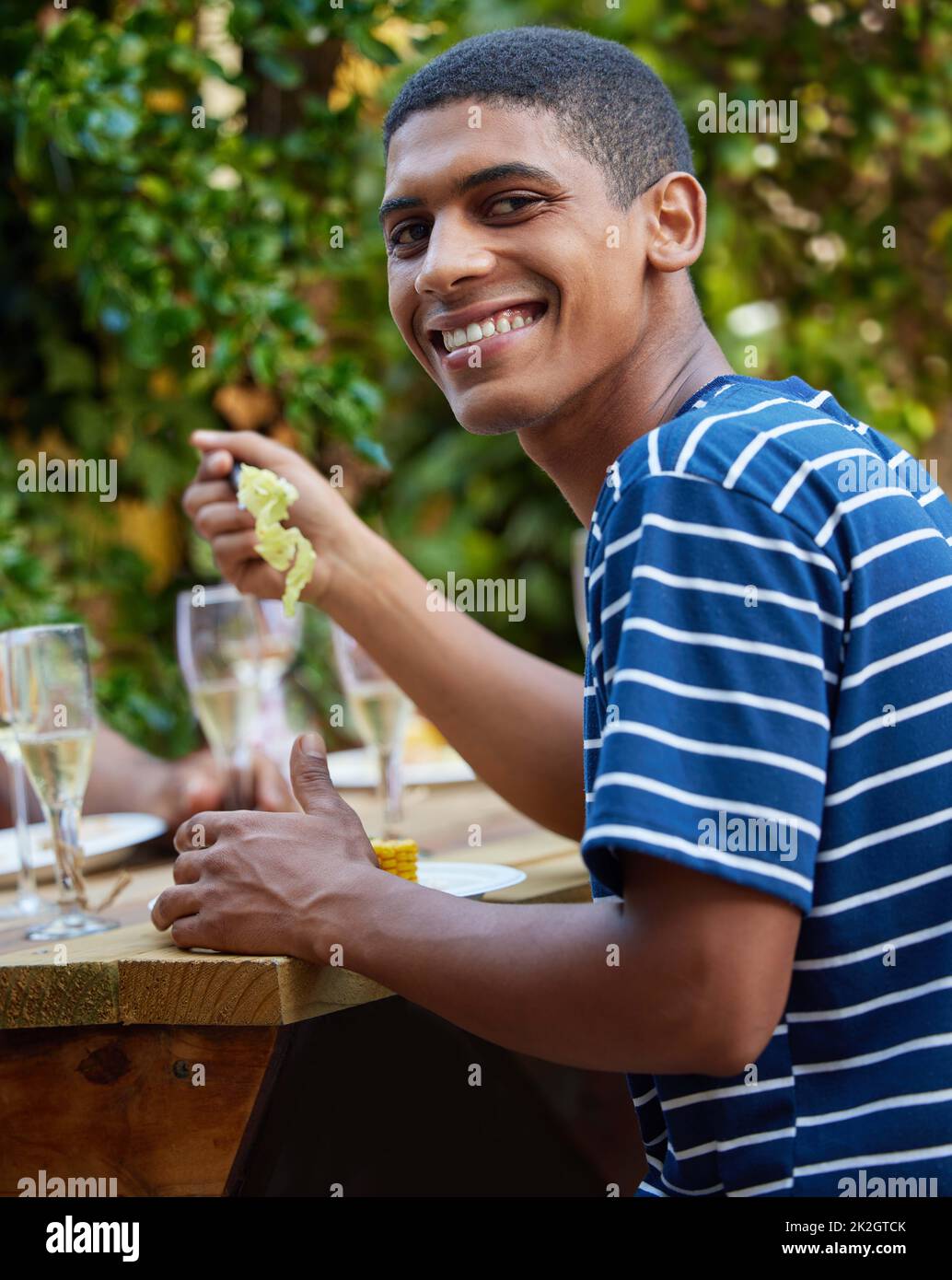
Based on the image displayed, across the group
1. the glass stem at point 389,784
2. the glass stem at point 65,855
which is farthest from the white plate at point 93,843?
the glass stem at point 389,784

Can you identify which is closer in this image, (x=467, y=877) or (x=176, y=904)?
(x=176, y=904)

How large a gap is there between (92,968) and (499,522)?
12.3 ft

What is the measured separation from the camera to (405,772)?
107 inches

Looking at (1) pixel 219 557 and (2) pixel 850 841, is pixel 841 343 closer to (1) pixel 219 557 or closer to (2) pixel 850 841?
(1) pixel 219 557

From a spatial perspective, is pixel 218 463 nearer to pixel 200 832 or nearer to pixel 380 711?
pixel 380 711

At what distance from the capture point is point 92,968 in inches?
53.9

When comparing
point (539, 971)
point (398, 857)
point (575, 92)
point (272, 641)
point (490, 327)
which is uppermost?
point (575, 92)

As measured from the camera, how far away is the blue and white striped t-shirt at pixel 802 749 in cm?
106

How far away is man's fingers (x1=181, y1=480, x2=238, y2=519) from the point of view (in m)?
2.00

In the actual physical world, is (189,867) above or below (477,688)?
below

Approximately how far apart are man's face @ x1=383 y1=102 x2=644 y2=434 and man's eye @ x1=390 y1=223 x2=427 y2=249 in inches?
1.0

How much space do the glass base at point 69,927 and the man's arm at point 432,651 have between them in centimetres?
51

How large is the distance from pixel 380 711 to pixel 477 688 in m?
0.19

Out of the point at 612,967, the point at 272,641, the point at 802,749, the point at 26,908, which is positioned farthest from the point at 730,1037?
the point at 272,641
